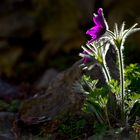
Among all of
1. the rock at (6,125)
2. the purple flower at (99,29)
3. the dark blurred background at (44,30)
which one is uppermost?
the dark blurred background at (44,30)

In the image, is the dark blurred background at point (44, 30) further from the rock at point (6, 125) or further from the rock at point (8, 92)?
the rock at point (6, 125)

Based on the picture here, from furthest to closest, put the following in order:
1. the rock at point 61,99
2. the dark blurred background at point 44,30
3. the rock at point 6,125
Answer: the dark blurred background at point 44,30 → the rock at point 61,99 → the rock at point 6,125

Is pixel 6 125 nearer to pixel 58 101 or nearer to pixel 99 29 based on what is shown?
pixel 58 101

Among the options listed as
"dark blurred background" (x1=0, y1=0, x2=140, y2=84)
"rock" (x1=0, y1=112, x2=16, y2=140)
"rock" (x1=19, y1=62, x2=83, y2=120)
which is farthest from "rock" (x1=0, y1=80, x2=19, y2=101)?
"dark blurred background" (x1=0, y1=0, x2=140, y2=84)

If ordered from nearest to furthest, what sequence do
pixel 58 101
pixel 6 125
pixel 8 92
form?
1. pixel 6 125
2. pixel 58 101
3. pixel 8 92

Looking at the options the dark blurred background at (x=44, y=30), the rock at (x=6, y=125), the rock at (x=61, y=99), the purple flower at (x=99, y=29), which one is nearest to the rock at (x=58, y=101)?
the rock at (x=61, y=99)

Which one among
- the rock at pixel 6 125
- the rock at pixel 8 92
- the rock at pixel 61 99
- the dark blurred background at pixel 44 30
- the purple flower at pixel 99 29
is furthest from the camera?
the dark blurred background at pixel 44 30

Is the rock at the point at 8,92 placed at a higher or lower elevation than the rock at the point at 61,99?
higher

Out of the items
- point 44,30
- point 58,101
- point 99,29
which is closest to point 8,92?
point 58,101
